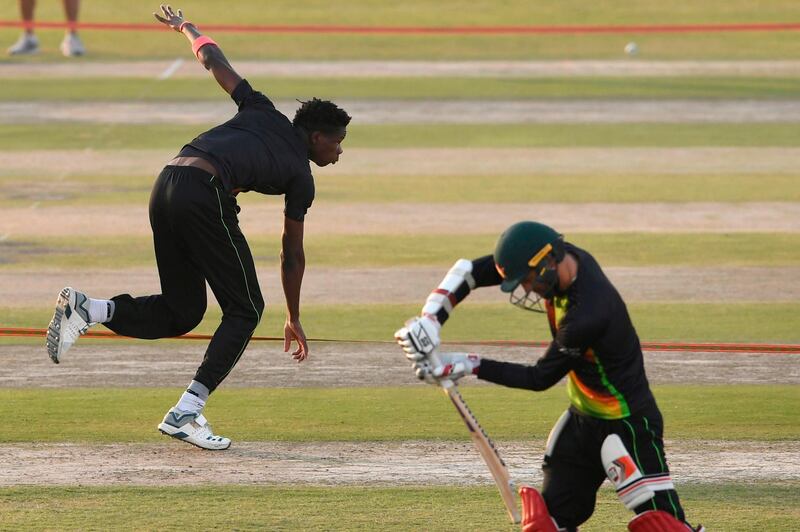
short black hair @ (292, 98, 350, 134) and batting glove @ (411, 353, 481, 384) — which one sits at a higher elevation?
short black hair @ (292, 98, 350, 134)

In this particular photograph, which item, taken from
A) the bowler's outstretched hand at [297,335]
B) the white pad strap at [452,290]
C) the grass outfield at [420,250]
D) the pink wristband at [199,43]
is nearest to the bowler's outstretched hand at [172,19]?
the pink wristband at [199,43]

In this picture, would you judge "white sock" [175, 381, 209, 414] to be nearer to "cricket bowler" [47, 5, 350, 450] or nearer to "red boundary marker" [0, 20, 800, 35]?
"cricket bowler" [47, 5, 350, 450]

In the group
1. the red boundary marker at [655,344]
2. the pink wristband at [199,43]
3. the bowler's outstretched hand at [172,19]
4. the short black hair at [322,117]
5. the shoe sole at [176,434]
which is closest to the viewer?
the shoe sole at [176,434]

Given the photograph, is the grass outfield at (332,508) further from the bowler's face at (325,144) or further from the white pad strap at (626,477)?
the bowler's face at (325,144)

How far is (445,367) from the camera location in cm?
587

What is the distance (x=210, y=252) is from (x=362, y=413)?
4.55 feet

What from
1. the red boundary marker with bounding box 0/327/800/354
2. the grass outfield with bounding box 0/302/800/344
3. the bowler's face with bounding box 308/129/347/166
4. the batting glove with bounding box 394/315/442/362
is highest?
the bowler's face with bounding box 308/129/347/166

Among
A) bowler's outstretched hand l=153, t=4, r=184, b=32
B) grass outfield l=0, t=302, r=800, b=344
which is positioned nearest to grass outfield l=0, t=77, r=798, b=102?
grass outfield l=0, t=302, r=800, b=344

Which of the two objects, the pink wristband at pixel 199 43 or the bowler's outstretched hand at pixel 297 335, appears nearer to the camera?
the bowler's outstretched hand at pixel 297 335

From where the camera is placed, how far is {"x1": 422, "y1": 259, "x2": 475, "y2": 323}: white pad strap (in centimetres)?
611

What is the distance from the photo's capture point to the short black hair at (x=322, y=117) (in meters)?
8.15

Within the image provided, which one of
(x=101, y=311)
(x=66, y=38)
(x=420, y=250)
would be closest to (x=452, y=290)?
(x=101, y=311)

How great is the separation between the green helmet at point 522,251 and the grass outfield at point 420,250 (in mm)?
6514

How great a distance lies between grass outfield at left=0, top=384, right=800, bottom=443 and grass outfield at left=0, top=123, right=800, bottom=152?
8907 mm
